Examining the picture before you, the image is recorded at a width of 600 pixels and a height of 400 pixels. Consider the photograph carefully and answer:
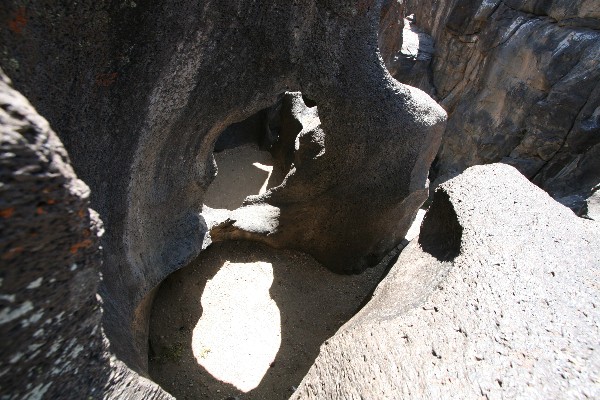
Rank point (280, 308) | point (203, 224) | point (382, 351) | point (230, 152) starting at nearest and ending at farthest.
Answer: point (382, 351)
point (203, 224)
point (280, 308)
point (230, 152)

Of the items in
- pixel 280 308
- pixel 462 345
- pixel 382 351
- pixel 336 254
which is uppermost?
pixel 462 345

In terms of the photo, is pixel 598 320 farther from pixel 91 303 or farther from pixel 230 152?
pixel 230 152

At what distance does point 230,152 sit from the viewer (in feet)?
21.4

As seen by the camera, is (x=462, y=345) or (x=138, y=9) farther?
(x=138, y=9)

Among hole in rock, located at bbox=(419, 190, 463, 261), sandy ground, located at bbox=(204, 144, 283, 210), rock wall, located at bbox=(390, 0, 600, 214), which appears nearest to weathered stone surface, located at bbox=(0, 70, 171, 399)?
hole in rock, located at bbox=(419, 190, 463, 261)

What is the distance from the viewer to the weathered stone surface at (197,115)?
6.06 feet

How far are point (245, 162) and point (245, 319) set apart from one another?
3192 mm

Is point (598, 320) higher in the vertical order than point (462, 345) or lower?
higher

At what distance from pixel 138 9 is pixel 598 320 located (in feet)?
7.76

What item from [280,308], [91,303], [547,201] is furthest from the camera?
[280,308]

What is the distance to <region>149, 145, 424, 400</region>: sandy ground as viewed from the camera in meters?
3.17

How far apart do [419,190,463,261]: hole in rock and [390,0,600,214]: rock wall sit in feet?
12.8

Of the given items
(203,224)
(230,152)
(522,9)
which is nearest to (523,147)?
(522,9)

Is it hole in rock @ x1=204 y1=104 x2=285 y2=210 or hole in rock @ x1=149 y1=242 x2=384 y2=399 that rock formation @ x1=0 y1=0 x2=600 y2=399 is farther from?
hole in rock @ x1=204 y1=104 x2=285 y2=210
